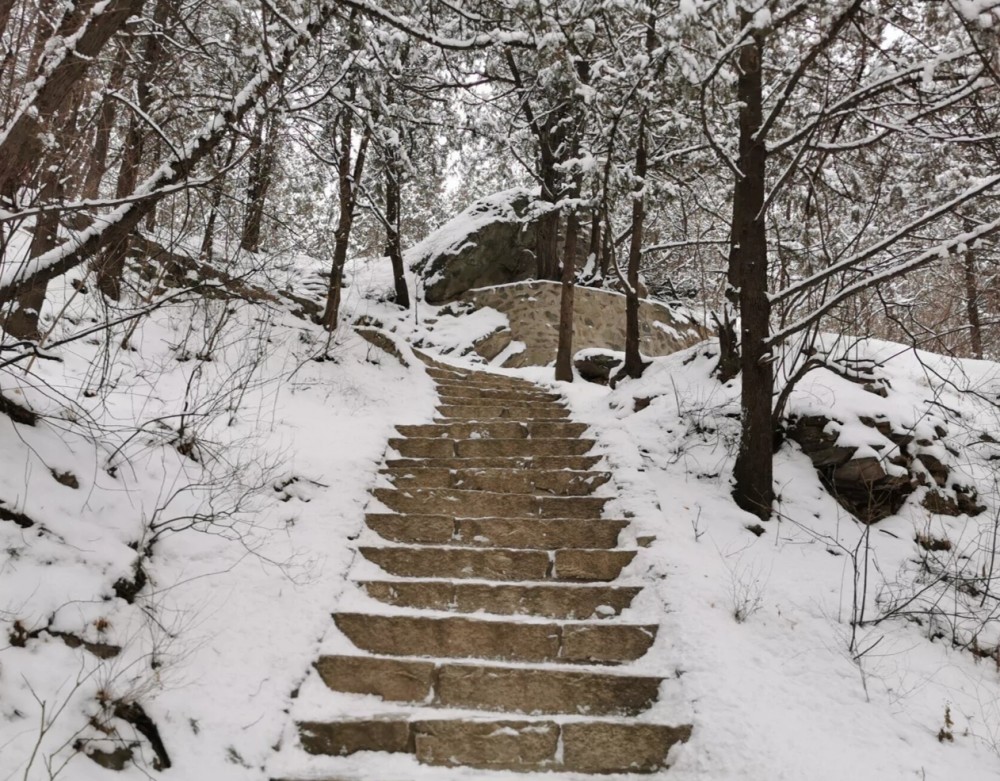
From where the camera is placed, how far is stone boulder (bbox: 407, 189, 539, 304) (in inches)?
536

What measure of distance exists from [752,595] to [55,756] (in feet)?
11.2

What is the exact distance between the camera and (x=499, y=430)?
6.45 meters

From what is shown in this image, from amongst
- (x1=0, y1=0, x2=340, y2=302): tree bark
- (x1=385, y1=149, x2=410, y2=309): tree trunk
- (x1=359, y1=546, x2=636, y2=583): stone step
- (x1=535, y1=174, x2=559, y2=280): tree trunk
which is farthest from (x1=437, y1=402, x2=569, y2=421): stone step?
(x1=535, y1=174, x2=559, y2=280): tree trunk

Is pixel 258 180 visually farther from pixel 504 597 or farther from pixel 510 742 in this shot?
pixel 510 742

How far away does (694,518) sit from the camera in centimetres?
448

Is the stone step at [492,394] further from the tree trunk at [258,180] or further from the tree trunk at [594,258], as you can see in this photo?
the tree trunk at [594,258]

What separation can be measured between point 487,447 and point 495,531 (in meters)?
1.64

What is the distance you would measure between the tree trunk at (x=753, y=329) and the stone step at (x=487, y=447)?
1631 millimetres

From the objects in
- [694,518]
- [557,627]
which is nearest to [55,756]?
[557,627]

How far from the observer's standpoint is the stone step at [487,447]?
19.3 feet

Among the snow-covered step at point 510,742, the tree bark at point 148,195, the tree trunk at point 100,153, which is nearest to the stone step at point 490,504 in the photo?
the snow-covered step at point 510,742

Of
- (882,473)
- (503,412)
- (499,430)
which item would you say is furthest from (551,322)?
(882,473)

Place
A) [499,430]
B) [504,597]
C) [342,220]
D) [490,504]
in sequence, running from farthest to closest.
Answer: [342,220] < [499,430] < [490,504] < [504,597]

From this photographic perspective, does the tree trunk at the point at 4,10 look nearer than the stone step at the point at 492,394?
Yes
